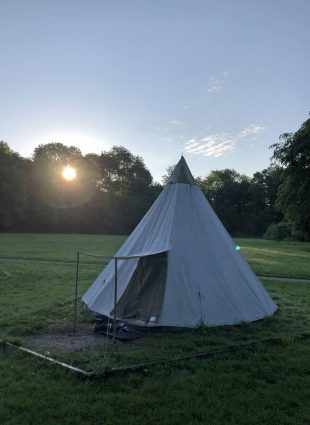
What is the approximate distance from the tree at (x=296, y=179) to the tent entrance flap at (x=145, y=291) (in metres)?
25.5

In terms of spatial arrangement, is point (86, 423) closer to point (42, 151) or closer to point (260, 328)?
point (260, 328)

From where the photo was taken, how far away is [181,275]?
31.1 ft

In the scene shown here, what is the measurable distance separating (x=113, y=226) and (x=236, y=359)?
214 ft

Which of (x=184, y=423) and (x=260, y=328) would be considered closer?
(x=184, y=423)

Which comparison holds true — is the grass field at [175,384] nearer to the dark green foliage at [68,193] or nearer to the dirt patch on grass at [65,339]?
the dirt patch on grass at [65,339]

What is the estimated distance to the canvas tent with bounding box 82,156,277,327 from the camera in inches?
365

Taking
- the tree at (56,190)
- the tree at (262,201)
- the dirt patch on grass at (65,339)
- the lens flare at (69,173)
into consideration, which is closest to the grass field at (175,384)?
the dirt patch on grass at (65,339)

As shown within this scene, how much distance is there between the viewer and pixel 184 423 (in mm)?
4988

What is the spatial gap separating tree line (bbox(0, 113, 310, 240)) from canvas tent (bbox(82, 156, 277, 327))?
27.6m

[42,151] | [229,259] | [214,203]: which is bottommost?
[229,259]

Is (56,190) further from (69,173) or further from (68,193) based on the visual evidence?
(69,173)

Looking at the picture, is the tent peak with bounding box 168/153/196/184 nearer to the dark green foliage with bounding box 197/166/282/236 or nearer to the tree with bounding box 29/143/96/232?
the tree with bounding box 29/143/96/232

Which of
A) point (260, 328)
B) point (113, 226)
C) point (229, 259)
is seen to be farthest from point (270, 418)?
point (113, 226)

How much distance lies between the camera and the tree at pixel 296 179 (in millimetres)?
33000
